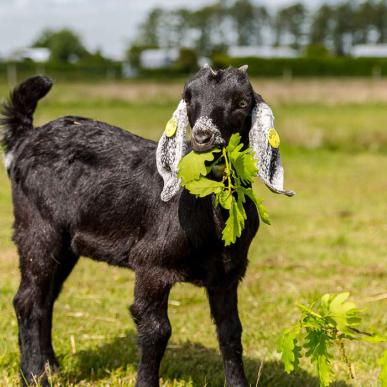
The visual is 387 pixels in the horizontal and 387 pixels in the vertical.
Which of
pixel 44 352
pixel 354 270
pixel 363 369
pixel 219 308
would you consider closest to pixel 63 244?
pixel 44 352

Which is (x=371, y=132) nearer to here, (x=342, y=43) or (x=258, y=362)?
(x=258, y=362)

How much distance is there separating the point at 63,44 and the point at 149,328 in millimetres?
104663

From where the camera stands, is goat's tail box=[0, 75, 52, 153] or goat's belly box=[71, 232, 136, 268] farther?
goat's tail box=[0, 75, 52, 153]

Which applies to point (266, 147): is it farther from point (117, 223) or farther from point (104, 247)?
point (104, 247)

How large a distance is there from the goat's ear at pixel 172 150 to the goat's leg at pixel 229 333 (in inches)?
30.8

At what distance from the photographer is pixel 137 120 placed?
76.8 ft

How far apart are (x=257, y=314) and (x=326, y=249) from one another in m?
2.58

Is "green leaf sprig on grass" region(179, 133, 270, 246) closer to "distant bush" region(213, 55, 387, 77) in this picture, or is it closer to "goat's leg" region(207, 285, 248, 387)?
"goat's leg" region(207, 285, 248, 387)

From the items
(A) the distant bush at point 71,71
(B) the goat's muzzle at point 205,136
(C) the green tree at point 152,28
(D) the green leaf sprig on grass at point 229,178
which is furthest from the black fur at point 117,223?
(C) the green tree at point 152,28

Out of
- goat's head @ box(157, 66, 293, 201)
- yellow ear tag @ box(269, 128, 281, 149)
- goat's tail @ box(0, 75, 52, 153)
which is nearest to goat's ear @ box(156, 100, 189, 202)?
goat's head @ box(157, 66, 293, 201)

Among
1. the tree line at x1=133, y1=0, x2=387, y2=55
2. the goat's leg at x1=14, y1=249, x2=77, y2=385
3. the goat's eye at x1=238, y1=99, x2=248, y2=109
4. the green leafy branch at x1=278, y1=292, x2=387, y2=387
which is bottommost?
the tree line at x1=133, y1=0, x2=387, y2=55

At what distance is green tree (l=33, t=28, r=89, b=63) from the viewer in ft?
Result: 325

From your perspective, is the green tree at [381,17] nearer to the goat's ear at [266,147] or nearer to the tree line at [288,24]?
the tree line at [288,24]

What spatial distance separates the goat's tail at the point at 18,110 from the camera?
5242 millimetres
